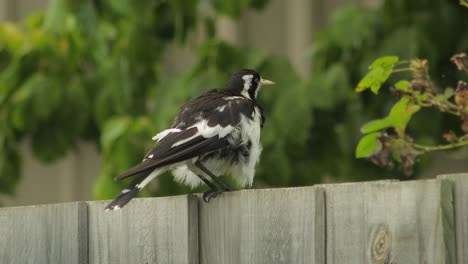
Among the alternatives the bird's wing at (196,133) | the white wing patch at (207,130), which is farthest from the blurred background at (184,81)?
the white wing patch at (207,130)

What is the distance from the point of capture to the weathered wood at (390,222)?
2695mm

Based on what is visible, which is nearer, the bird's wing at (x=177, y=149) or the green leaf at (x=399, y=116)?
the green leaf at (x=399, y=116)

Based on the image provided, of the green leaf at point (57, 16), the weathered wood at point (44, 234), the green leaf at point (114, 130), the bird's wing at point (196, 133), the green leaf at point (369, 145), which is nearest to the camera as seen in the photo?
the weathered wood at point (44, 234)

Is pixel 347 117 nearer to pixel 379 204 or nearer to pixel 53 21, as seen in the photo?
pixel 53 21

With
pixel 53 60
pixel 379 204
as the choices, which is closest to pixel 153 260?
pixel 379 204

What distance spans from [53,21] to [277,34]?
12.8ft

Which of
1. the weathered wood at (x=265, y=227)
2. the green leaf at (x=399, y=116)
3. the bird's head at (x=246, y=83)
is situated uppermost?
the bird's head at (x=246, y=83)

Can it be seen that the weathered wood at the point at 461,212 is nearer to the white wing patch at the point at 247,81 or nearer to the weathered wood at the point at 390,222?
the weathered wood at the point at 390,222

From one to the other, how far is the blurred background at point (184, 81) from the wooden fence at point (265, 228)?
245 centimetres

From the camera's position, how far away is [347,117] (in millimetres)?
6281

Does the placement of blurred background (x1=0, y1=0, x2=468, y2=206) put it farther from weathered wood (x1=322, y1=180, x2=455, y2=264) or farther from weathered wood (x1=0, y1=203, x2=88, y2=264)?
weathered wood (x1=322, y1=180, x2=455, y2=264)

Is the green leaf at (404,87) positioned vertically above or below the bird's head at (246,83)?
below

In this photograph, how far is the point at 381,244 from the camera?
2.83 m

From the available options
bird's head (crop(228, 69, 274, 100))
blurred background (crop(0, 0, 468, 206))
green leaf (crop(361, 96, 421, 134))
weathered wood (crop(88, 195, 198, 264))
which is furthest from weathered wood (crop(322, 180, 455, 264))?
blurred background (crop(0, 0, 468, 206))
